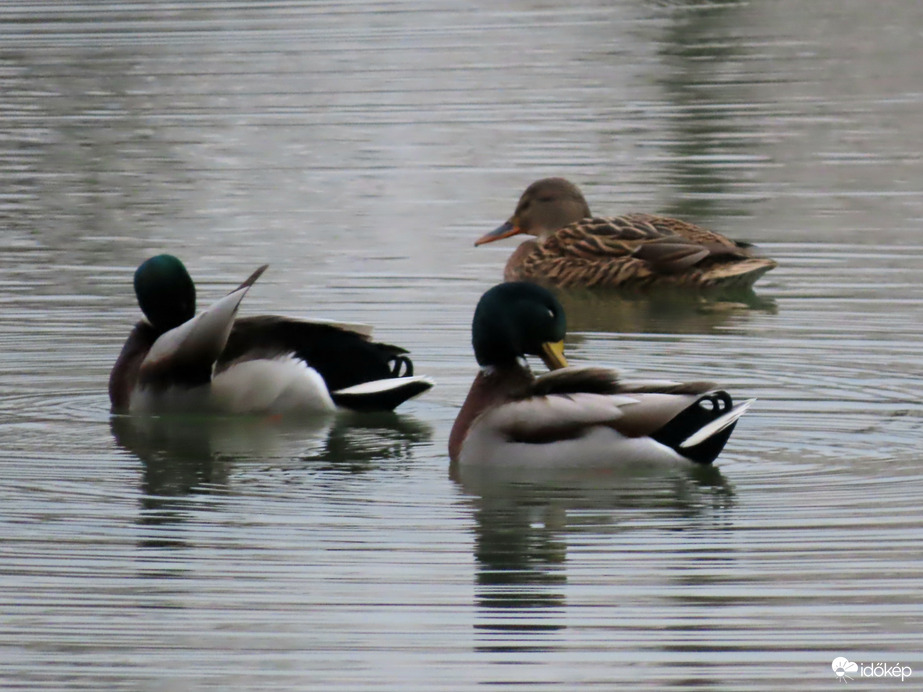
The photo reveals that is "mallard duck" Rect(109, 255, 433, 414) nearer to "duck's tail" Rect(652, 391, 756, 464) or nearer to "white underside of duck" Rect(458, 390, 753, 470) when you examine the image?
"white underside of duck" Rect(458, 390, 753, 470)

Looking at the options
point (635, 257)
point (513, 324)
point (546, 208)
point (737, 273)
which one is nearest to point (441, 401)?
point (513, 324)

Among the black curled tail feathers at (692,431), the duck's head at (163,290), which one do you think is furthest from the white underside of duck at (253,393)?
the black curled tail feathers at (692,431)

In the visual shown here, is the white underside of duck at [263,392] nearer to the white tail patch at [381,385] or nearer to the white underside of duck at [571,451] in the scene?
the white tail patch at [381,385]

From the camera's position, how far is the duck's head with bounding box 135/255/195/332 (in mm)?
11328

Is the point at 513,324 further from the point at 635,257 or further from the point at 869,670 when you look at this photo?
Result: the point at 635,257

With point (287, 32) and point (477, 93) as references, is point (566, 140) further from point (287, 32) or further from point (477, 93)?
point (287, 32)

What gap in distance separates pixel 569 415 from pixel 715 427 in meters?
0.64

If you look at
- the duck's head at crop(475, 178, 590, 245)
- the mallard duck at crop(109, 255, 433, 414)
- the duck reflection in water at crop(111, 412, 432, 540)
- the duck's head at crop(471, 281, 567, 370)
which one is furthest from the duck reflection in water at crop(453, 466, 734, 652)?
the duck's head at crop(475, 178, 590, 245)

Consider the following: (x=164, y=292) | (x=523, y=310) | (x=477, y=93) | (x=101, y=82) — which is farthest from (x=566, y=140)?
(x=523, y=310)

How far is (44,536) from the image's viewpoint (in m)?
8.38

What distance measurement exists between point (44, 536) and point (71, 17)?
30.9 meters

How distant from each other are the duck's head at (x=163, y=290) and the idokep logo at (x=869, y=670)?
5.67 meters

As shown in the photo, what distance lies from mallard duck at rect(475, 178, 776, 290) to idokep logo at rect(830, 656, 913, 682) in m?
8.28

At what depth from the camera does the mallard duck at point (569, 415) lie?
901cm
